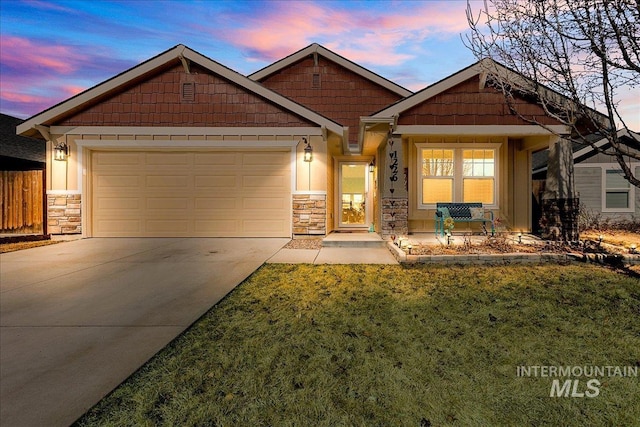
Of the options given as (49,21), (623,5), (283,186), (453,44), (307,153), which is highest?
(49,21)

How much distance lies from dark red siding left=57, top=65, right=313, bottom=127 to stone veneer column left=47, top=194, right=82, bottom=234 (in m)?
2.22

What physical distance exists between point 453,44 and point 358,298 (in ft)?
16.5

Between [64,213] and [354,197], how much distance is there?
30.5 feet

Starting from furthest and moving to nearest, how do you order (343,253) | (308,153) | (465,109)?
(308,153)
(465,109)
(343,253)

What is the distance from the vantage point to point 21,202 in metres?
9.98

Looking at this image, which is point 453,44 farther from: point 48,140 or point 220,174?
point 48,140

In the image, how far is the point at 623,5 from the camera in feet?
11.7

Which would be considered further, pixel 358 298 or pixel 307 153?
pixel 307 153

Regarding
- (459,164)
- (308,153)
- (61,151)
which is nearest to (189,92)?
(308,153)

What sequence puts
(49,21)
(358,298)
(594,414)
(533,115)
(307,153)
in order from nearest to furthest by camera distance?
(594,414) → (358,298) → (533,115) → (307,153) → (49,21)

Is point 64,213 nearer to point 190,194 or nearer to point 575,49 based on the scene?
point 190,194

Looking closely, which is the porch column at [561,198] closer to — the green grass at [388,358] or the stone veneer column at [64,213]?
the green grass at [388,358]

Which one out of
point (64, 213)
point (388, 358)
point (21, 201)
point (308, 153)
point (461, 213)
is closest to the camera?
point (388, 358)

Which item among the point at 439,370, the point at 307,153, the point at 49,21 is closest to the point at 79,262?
the point at 307,153
